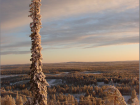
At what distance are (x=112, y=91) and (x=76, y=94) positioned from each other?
23980 millimetres

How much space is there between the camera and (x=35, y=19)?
4254mm

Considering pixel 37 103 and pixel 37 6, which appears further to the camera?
pixel 37 6

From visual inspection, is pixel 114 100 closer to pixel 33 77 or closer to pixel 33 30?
pixel 33 77

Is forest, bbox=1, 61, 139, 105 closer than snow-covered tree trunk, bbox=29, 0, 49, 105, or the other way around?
snow-covered tree trunk, bbox=29, 0, 49, 105

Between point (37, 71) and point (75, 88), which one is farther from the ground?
point (37, 71)

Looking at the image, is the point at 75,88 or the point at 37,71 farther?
the point at 75,88

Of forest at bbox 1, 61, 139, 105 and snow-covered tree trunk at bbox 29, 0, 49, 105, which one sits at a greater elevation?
snow-covered tree trunk at bbox 29, 0, 49, 105

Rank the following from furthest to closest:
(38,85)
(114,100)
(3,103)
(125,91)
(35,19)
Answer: (125,91)
(3,103)
(114,100)
(35,19)
(38,85)

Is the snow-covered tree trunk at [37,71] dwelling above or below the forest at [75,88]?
above

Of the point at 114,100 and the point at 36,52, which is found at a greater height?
the point at 36,52

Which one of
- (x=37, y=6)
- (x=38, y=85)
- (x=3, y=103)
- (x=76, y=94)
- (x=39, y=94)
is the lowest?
(x=76, y=94)

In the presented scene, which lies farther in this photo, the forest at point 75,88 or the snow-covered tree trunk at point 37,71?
the forest at point 75,88

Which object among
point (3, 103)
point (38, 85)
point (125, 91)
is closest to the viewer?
point (38, 85)

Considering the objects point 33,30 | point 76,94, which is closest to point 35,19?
point 33,30
